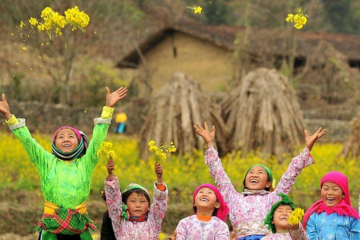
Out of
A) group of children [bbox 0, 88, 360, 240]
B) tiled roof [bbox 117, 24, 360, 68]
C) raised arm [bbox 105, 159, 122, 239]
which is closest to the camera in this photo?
group of children [bbox 0, 88, 360, 240]

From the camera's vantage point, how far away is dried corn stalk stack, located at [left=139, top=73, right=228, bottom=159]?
14641mm

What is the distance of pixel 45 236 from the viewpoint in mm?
6484

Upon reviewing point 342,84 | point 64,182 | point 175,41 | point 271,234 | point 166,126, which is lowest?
point 271,234

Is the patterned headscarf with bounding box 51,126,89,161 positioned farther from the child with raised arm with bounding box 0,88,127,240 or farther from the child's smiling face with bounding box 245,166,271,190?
the child's smiling face with bounding box 245,166,271,190

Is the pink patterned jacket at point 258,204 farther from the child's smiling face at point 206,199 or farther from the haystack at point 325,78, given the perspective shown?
the haystack at point 325,78

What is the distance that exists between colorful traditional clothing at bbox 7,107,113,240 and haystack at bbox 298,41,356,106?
21.8 m

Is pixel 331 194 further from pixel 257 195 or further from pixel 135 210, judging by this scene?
pixel 135 210

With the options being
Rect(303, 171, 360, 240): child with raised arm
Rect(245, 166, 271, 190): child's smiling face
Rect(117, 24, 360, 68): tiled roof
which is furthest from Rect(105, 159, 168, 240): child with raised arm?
Rect(117, 24, 360, 68): tiled roof

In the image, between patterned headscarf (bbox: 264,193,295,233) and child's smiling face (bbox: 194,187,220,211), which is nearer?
patterned headscarf (bbox: 264,193,295,233)

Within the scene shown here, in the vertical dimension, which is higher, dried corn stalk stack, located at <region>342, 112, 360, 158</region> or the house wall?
the house wall

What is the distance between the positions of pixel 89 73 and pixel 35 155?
24.1m

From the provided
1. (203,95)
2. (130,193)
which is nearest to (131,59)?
(203,95)

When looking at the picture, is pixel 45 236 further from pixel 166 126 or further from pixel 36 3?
pixel 36 3

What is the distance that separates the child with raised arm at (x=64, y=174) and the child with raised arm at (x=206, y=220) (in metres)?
0.81
